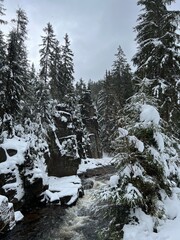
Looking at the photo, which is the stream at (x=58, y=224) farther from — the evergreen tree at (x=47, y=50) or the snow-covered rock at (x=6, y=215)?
the evergreen tree at (x=47, y=50)

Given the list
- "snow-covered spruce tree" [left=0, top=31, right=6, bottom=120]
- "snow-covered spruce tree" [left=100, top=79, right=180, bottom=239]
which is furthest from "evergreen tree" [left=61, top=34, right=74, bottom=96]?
"snow-covered spruce tree" [left=100, top=79, right=180, bottom=239]

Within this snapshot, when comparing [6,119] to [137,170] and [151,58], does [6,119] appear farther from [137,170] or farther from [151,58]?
[137,170]

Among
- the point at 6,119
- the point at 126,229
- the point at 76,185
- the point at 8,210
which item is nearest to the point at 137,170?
the point at 126,229

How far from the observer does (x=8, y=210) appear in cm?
1207

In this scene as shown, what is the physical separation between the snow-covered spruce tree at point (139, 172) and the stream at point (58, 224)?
3349mm

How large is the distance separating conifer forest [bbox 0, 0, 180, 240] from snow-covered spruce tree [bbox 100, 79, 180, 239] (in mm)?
28

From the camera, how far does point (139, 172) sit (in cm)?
674

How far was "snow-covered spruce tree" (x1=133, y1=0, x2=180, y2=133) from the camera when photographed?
44.4 feet

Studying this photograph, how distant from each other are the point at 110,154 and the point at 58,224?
5893mm

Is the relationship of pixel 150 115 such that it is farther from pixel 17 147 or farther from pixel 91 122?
pixel 91 122

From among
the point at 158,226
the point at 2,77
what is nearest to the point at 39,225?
the point at 158,226

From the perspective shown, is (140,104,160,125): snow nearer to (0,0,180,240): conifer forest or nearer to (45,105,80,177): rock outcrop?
(0,0,180,240): conifer forest

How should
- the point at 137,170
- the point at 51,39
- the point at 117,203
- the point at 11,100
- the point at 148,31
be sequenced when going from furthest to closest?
the point at 51,39 → the point at 11,100 → the point at 148,31 → the point at 137,170 → the point at 117,203

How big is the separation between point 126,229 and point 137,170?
1579 mm
